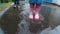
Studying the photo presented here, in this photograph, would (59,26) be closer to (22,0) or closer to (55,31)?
(55,31)

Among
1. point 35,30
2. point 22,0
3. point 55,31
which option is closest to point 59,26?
point 55,31

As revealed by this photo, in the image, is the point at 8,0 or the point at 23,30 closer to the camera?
the point at 23,30

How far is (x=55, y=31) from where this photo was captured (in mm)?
4742

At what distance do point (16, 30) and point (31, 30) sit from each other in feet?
1.63

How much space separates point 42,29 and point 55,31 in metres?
0.44

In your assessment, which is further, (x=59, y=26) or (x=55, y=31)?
(x=59, y=26)

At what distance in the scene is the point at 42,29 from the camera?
488cm

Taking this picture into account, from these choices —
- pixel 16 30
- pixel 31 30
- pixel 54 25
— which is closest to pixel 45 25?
pixel 54 25

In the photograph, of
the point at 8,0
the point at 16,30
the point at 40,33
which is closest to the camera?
the point at 40,33

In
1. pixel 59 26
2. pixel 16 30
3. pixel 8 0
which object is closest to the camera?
pixel 16 30

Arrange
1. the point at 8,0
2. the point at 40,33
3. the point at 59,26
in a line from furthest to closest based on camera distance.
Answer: the point at 8,0 → the point at 59,26 → the point at 40,33

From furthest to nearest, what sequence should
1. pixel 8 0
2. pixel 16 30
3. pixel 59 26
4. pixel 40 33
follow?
pixel 8 0
pixel 59 26
pixel 16 30
pixel 40 33

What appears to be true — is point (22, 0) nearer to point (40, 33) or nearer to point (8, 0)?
point (8, 0)

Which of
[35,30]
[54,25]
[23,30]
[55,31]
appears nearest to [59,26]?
[54,25]
